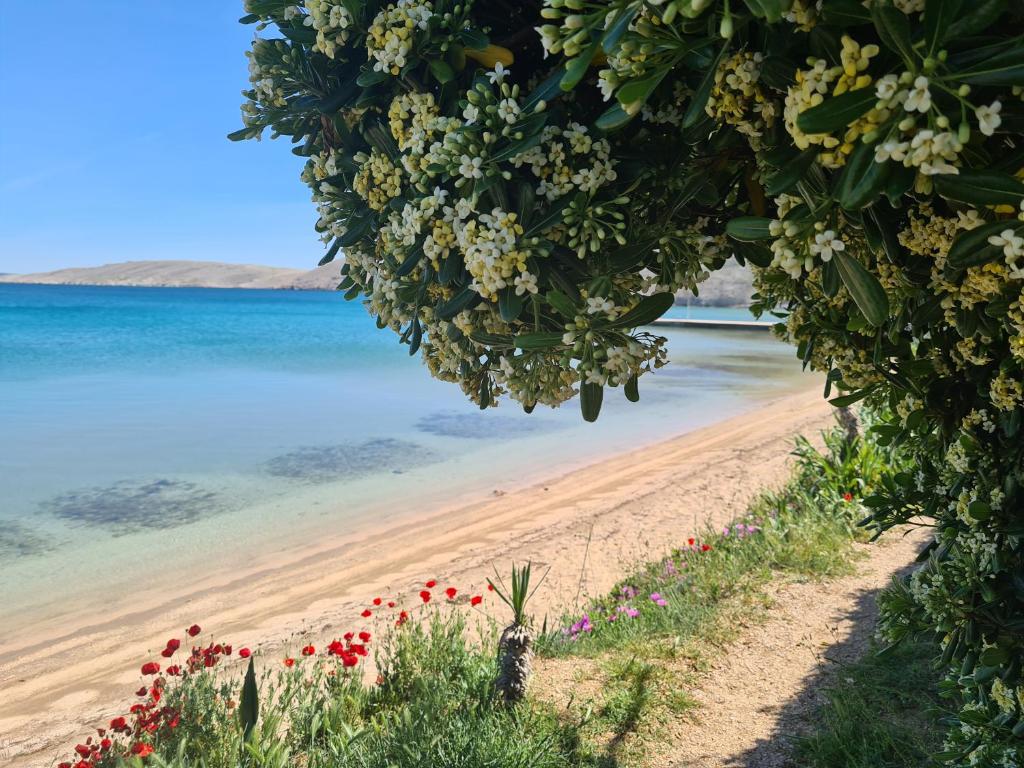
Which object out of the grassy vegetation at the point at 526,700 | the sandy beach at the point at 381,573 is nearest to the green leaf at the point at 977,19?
the grassy vegetation at the point at 526,700

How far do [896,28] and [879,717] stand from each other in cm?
387

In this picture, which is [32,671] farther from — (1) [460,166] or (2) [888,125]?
(2) [888,125]

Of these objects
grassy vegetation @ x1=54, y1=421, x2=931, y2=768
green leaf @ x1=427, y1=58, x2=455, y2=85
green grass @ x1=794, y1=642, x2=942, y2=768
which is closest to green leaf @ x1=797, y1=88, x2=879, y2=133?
green leaf @ x1=427, y1=58, x2=455, y2=85

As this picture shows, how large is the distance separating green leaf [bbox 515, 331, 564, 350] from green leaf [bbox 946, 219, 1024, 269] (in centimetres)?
85

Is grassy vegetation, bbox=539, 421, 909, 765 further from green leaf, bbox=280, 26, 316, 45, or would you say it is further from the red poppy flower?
green leaf, bbox=280, 26, 316, 45

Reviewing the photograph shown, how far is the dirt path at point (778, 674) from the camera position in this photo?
3.74m

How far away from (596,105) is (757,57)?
0.54m

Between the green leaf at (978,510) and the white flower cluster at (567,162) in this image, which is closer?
the white flower cluster at (567,162)

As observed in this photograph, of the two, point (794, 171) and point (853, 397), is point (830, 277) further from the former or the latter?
point (853, 397)

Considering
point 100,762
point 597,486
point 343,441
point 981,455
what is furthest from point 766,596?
point 343,441

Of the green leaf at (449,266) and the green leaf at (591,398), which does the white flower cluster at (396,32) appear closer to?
the green leaf at (449,266)

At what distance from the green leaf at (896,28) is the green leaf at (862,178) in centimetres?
13

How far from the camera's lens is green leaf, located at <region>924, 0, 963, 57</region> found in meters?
0.98

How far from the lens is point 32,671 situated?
19.6ft
